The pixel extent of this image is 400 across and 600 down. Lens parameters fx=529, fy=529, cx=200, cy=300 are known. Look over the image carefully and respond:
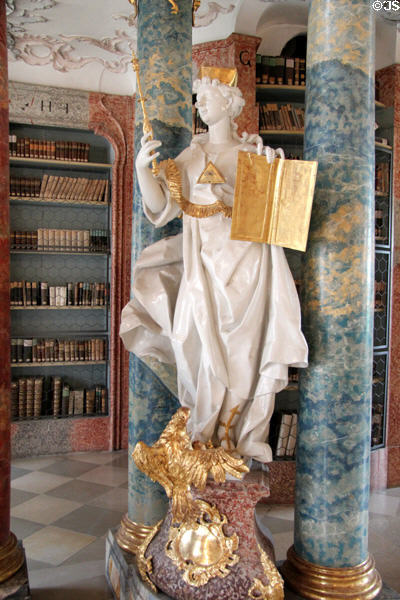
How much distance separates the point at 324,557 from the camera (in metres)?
2.24

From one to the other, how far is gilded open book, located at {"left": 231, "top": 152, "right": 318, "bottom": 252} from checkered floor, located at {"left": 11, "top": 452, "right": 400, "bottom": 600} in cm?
213

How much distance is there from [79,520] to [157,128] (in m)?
2.76

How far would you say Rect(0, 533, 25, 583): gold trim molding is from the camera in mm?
2514

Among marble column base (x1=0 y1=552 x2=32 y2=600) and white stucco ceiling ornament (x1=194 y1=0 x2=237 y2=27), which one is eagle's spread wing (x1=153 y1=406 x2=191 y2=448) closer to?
marble column base (x1=0 y1=552 x2=32 y2=600)

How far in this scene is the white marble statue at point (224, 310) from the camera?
213 cm

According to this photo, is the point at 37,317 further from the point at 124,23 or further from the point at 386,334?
the point at 386,334

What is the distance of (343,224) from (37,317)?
4263 millimetres

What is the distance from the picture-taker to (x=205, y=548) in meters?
2.11

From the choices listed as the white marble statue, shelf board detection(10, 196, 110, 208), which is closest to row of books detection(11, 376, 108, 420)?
shelf board detection(10, 196, 110, 208)

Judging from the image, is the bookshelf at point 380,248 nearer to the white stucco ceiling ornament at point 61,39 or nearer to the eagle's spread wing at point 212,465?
the white stucco ceiling ornament at point 61,39

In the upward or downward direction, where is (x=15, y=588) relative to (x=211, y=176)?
downward


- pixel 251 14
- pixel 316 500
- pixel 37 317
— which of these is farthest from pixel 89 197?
pixel 316 500

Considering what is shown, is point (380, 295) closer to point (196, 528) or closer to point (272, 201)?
point (272, 201)

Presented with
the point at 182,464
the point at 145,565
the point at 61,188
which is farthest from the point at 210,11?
the point at 145,565
